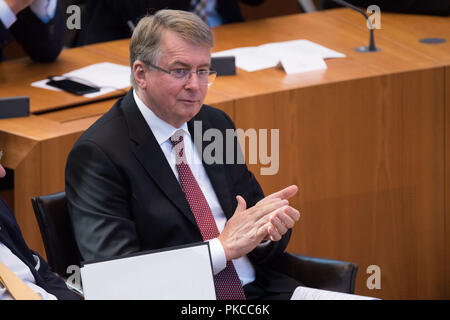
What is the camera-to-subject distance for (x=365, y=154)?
10.5ft

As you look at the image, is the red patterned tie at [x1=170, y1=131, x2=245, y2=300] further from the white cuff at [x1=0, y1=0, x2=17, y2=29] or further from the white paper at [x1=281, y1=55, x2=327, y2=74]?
the white cuff at [x1=0, y1=0, x2=17, y2=29]

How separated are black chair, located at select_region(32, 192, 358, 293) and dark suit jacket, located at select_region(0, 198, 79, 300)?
0.26 feet

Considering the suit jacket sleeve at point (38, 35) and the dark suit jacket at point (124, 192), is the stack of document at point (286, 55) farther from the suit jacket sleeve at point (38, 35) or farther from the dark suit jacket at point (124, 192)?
the dark suit jacket at point (124, 192)

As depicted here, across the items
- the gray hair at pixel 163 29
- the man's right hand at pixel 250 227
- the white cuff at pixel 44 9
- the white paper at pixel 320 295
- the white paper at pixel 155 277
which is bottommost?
the white paper at pixel 320 295

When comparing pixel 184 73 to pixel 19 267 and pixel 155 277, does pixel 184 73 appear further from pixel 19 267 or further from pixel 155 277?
pixel 155 277

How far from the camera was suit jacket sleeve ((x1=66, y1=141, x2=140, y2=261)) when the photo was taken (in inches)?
79.9

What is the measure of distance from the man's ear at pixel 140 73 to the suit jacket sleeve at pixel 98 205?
8.9 inches

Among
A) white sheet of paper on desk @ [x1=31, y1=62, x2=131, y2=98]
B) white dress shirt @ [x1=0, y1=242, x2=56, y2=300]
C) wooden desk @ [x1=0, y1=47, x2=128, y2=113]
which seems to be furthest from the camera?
white sheet of paper on desk @ [x1=31, y1=62, x2=131, y2=98]

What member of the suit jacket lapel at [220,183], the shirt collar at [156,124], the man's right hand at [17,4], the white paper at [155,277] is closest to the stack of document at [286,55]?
the man's right hand at [17,4]

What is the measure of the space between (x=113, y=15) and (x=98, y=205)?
210 cm

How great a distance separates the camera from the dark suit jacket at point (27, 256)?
193 cm

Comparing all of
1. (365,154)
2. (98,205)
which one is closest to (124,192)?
(98,205)

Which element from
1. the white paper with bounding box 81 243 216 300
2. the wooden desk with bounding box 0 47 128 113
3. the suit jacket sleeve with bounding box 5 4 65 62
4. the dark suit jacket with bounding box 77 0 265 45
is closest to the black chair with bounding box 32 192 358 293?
the white paper with bounding box 81 243 216 300
